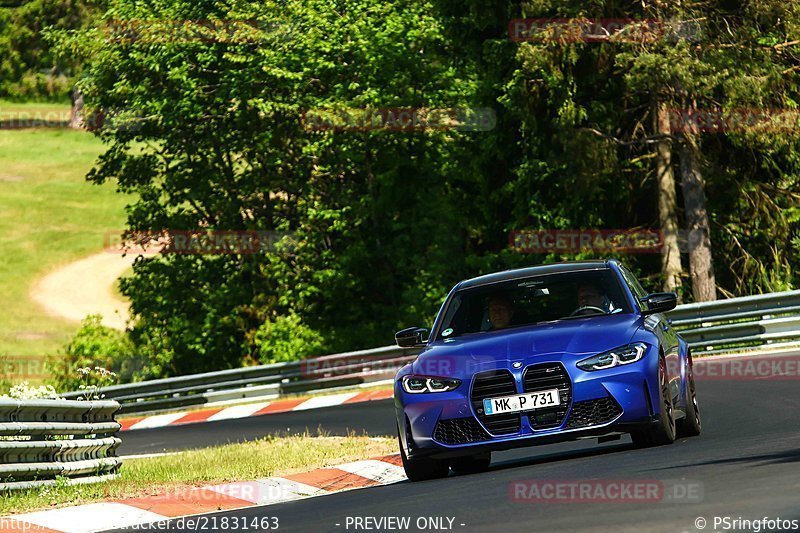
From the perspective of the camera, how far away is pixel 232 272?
43.9 meters

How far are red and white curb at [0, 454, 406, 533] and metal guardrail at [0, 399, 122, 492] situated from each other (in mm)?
937

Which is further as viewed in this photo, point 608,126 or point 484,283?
point 608,126

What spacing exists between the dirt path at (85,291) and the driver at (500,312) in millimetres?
50965

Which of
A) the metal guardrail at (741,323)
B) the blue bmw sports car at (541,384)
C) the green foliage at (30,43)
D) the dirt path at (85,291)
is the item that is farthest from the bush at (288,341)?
the green foliage at (30,43)

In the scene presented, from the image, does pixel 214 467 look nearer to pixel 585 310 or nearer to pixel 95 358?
pixel 585 310

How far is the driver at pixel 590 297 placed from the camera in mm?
12562

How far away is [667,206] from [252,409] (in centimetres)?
Result: 1134

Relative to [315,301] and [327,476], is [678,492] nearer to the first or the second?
[327,476]

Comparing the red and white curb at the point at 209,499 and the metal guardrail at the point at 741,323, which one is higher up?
the red and white curb at the point at 209,499

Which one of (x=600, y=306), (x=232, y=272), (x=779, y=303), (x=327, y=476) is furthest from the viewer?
(x=232, y=272)

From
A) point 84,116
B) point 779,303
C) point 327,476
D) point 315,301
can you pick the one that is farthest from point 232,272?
point 327,476

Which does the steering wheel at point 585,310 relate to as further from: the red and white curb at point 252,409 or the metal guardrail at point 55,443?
the red and white curb at point 252,409

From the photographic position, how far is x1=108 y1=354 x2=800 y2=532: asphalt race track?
805 cm

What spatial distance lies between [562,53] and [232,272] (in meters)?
13.9
